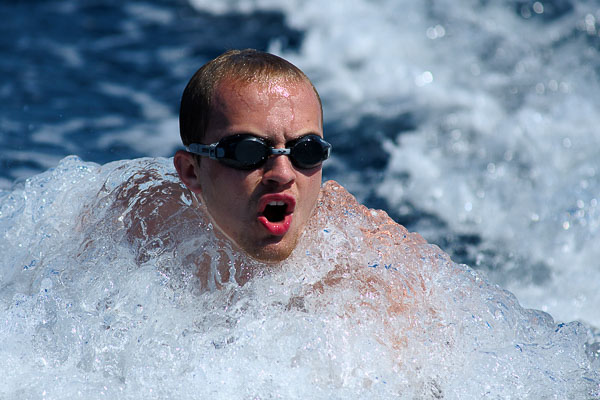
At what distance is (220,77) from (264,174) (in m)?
0.40

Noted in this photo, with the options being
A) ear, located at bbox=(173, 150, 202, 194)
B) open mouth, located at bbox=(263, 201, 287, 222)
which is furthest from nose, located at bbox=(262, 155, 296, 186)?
ear, located at bbox=(173, 150, 202, 194)

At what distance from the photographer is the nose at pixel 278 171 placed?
228 cm

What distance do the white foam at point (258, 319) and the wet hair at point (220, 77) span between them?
368mm

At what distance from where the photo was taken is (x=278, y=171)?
228cm

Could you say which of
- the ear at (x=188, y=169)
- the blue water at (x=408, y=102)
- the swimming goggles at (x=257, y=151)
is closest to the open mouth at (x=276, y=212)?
the swimming goggles at (x=257, y=151)

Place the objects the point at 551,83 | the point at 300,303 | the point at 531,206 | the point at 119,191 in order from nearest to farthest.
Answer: the point at 300,303, the point at 119,191, the point at 531,206, the point at 551,83

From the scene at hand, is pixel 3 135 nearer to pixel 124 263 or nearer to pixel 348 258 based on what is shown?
pixel 124 263

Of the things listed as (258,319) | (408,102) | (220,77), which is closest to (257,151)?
(220,77)

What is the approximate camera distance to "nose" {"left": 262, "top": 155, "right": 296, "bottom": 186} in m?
2.28

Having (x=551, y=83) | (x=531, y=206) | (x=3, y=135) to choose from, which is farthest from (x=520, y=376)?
(x=551, y=83)

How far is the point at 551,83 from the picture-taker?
6137 millimetres

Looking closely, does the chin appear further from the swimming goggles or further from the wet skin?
the swimming goggles

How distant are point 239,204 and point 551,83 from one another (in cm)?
465

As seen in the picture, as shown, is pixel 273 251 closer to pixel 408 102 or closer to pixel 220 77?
pixel 220 77
